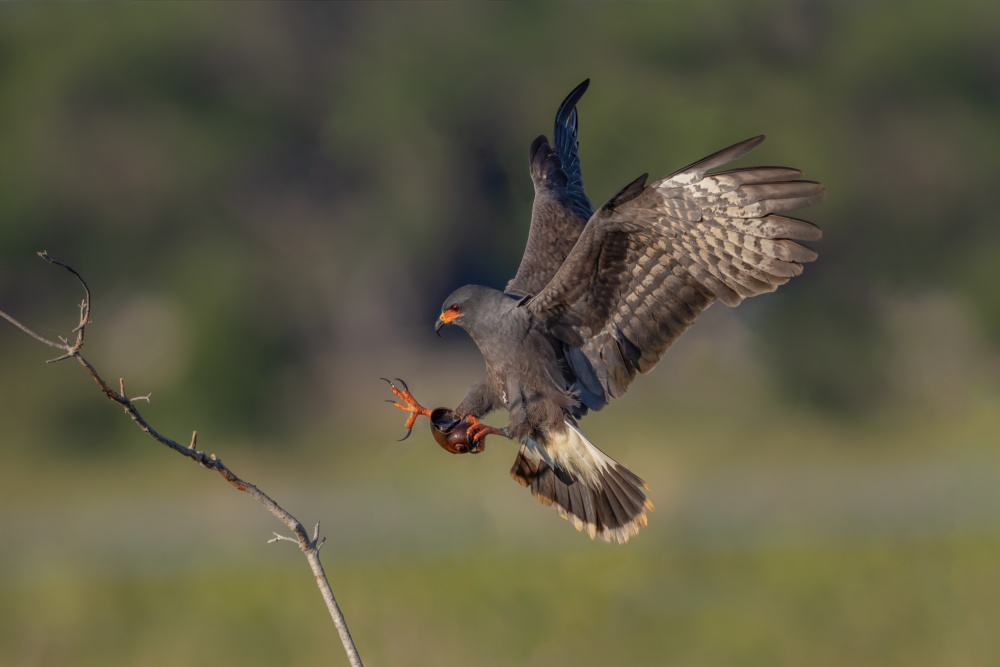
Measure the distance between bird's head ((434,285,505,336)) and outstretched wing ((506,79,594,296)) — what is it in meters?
0.43

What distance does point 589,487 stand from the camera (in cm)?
571

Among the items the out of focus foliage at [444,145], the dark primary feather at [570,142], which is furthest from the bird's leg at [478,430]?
the out of focus foliage at [444,145]

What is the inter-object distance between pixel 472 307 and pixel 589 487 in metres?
1.18

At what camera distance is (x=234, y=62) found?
2561 cm

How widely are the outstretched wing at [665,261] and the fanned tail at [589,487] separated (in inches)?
17.9

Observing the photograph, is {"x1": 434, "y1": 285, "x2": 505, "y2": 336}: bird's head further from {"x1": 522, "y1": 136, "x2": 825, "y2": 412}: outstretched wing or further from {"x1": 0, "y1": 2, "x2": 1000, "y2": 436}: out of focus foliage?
{"x1": 0, "y1": 2, "x2": 1000, "y2": 436}: out of focus foliage

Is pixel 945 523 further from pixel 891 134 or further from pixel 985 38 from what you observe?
pixel 985 38

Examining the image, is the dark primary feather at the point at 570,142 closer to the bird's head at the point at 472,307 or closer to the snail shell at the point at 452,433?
the bird's head at the point at 472,307

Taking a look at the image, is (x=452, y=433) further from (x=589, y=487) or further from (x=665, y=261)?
(x=665, y=261)

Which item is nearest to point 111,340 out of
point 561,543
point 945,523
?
point 561,543

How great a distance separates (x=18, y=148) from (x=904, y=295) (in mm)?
19180

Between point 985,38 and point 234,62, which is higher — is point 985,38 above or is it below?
above

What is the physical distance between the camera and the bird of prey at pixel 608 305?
470 centimetres

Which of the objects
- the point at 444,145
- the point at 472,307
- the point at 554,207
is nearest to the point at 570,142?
the point at 554,207
